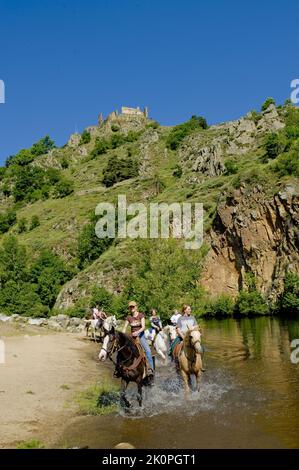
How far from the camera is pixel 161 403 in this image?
45.2ft

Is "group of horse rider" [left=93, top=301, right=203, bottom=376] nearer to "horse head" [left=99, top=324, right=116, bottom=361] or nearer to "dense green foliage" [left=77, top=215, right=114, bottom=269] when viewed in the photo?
"horse head" [left=99, top=324, right=116, bottom=361]

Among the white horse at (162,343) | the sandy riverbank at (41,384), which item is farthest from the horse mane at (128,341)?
the white horse at (162,343)

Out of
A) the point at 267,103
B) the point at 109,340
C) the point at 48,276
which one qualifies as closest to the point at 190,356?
the point at 109,340

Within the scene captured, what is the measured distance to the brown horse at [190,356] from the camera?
13.4 m

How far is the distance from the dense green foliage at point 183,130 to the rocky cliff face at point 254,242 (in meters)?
73.2

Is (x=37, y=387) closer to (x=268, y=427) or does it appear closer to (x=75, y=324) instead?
(x=268, y=427)

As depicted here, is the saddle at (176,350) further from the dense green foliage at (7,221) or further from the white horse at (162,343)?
the dense green foliage at (7,221)

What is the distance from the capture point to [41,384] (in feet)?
55.9

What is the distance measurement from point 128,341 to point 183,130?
474 feet

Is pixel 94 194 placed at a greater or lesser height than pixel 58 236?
greater

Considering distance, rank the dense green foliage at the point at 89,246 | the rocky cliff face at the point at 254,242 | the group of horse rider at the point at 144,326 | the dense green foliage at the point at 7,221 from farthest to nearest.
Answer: the dense green foliage at the point at 7,221 < the dense green foliage at the point at 89,246 < the rocky cliff face at the point at 254,242 < the group of horse rider at the point at 144,326

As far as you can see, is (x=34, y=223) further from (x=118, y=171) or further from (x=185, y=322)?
(x=185, y=322)

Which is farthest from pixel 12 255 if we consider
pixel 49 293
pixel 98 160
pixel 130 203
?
pixel 98 160
